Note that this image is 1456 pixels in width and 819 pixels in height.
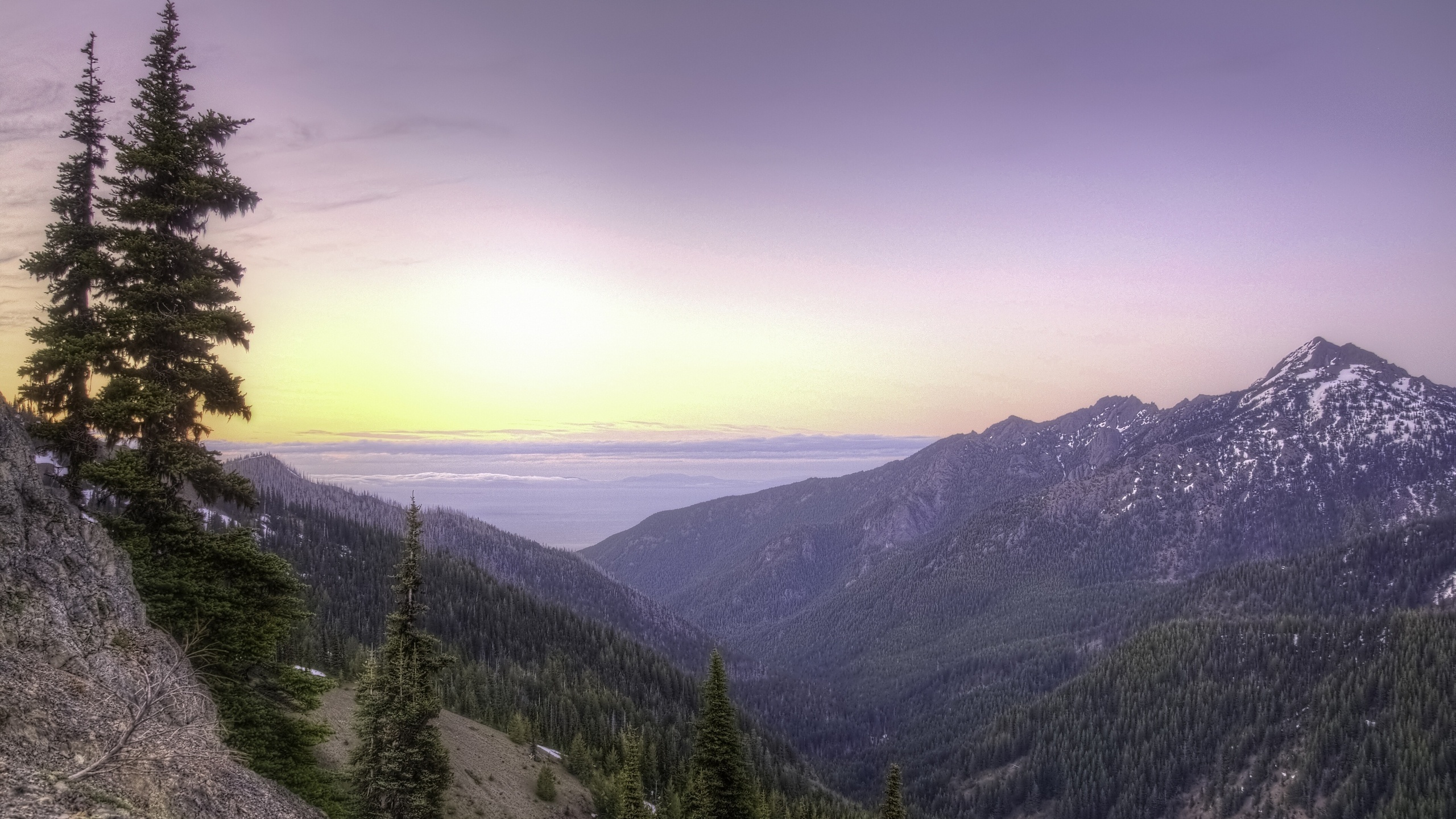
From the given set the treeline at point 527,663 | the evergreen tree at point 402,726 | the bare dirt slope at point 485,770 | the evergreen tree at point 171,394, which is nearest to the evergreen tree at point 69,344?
the evergreen tree at point 171,394

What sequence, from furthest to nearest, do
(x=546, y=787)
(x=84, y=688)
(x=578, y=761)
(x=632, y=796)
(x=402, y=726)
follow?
(x=578, y=761) < (x=546, y=787) < (x=632, y=796) < (x=402, y=726) < (x=84, y=688)

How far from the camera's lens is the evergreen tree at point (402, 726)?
33594mm

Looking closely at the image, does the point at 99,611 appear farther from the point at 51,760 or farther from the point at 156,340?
the point at 156,340

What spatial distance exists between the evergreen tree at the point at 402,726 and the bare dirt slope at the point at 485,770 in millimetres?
12369

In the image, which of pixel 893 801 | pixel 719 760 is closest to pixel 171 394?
pixel 719 760

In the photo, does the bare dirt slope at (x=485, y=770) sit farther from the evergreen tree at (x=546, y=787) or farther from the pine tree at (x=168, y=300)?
the pine tree at (x=168, y=300)

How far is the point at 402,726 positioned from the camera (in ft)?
112

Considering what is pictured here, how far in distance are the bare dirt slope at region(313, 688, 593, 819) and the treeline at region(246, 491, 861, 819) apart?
321 centimetres

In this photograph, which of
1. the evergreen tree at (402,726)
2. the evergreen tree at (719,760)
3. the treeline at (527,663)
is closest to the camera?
the evergreen tree at (402,726)

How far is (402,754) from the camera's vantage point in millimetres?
33750

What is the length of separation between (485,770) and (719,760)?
27.9 m

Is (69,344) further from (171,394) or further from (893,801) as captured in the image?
(893,801)

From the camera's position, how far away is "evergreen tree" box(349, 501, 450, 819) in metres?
33.6

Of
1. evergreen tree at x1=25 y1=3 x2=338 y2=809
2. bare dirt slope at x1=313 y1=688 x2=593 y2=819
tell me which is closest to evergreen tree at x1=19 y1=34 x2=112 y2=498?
evergreen tree at x1=25 y1=3 x2=338 y2=809
